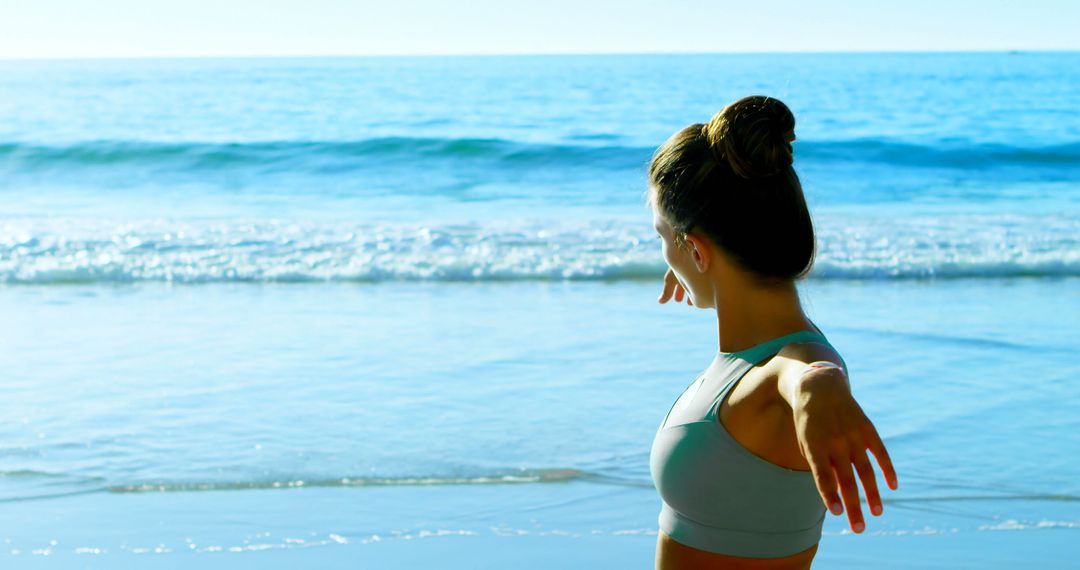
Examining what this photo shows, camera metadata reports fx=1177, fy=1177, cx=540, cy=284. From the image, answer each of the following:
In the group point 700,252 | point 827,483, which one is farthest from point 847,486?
point 700,252

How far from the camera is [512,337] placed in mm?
7391

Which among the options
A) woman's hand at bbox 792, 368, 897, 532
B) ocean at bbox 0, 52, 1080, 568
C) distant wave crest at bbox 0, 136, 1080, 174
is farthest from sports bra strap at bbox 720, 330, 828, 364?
distant wave crest at bbox 0, 136, 1080, 174

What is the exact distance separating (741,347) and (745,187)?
0.28 metres

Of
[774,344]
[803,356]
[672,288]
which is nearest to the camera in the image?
[803,356]

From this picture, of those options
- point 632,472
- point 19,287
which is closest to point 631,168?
point 19,287

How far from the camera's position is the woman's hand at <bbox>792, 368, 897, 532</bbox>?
55.4 inches

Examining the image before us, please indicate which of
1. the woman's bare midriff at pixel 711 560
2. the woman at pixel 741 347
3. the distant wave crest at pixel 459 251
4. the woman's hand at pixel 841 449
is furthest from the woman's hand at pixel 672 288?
the distant wave crest at pixel 459 251

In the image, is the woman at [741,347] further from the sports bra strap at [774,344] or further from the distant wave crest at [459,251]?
the distant wave crest at [459,251]

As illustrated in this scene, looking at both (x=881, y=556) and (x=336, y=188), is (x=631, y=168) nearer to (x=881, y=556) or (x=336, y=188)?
(x=336, y=188)

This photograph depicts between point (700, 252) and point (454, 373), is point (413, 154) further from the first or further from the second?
point (700, 252)

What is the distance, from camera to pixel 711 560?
1881 mm

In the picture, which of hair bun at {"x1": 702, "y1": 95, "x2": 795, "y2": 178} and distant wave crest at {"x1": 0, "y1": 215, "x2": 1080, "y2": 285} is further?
distant wave crest at {"x1": 0, "y1": 215, "x2": 1080, "y2": 285}

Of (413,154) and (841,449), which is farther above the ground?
(841,449)

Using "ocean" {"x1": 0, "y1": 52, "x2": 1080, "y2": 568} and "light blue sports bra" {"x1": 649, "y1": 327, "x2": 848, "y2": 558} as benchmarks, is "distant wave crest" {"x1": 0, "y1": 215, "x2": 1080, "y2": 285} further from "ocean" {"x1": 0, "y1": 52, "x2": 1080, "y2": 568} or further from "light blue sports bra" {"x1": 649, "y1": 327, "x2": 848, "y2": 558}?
"light blue sports bra" {"x1": 649, "y1": 327, "x2": 848, "y2": 558}
